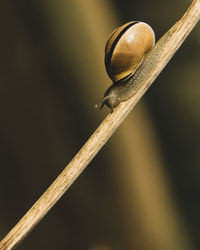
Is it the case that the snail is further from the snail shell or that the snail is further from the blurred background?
the blurred background

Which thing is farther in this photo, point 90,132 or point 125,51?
point 90,132

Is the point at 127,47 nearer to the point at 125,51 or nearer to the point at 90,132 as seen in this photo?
the point at 125,51

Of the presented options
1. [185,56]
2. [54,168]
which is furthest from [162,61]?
[54,168]

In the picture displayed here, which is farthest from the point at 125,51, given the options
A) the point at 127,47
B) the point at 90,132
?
the point at 90,132

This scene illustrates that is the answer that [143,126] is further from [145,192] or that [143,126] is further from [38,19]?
[38,19]

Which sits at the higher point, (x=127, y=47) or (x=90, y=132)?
(x=127, y=47)

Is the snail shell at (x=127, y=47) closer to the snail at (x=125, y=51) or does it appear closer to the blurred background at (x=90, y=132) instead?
the snail at (x=125, y=51)
